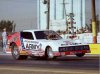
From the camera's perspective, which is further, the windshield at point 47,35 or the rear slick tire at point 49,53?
the windshield at point 47,35

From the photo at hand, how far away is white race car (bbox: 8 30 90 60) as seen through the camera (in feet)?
73.9

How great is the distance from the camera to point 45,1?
4566 centimetres

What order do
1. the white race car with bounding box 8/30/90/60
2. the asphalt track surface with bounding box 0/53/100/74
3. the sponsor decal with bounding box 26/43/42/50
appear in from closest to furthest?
the asphalt track surface with bounding box 0/53/100/74
the white race car with bounding box 8/30/90/60
the sponsor decal with bounding box 26/43/42/50

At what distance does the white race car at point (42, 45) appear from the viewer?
22531mm

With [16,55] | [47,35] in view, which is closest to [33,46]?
[47,35]

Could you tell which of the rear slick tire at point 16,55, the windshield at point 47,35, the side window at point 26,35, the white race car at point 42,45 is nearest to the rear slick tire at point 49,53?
the white race car at point 42,45

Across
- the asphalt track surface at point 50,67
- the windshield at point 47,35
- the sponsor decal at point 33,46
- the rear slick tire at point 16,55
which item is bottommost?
the asphalt track surface at point 50,67

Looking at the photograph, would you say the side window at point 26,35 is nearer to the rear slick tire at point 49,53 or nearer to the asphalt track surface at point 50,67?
the rear slick tire at point 49,53

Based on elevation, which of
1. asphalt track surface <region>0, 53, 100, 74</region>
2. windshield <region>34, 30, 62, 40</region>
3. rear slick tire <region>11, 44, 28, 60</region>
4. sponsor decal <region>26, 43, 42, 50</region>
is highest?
windshield <region>34, 30, 62, 40</region>

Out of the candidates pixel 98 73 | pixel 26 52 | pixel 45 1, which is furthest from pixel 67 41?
pixel 45 1

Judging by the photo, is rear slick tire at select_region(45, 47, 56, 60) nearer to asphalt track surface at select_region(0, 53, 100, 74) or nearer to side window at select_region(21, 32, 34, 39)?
side window at select_region(21, 32, 34, 39)

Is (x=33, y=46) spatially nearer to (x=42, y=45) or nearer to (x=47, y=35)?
(x=42, y=45)

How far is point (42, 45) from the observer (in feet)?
76.0

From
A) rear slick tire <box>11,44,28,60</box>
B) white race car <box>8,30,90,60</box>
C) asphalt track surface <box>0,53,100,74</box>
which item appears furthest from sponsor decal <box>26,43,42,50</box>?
asphalt track surface <box>0,53,100,74</box>
